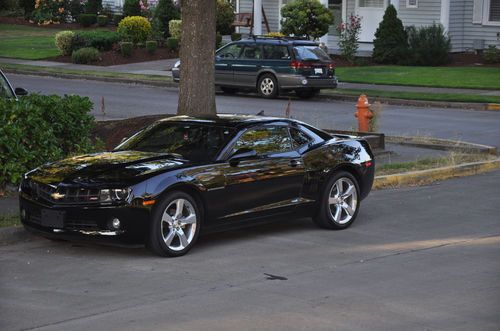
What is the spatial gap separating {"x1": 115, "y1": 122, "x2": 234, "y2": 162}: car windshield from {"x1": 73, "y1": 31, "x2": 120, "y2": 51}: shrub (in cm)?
2781

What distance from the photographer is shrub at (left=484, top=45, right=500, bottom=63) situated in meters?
35.1

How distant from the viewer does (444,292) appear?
845cm

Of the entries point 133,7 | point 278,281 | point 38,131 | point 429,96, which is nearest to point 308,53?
point 429,96

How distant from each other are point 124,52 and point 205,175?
93.1 feet

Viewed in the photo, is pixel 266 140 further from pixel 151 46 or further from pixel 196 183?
pixel 151 46

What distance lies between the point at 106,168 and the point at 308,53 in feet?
63.0

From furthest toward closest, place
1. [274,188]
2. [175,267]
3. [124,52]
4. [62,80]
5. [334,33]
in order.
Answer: [334,33] < [124,52] < [62,80] < [274,188] < [175,267]

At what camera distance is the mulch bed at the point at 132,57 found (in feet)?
122

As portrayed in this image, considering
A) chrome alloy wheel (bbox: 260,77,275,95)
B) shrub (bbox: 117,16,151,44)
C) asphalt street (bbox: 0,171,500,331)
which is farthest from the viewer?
shrub (bbox: 117,16,151,44)

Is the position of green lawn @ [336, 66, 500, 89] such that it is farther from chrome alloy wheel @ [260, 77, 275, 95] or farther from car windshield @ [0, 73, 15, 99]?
car windshield @ [0, 73, 15, 99]

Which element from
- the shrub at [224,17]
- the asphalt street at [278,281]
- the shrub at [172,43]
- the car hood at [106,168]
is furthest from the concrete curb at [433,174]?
the shrub at [224,17]

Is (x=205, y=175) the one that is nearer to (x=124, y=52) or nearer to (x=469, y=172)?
(x=469, y=172)

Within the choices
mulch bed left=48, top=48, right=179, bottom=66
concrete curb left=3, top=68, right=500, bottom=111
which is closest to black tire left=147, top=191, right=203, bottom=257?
concrete curb left=3, top=68, right=500, bottom=111

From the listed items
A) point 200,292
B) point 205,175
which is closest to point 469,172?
point 205,175
